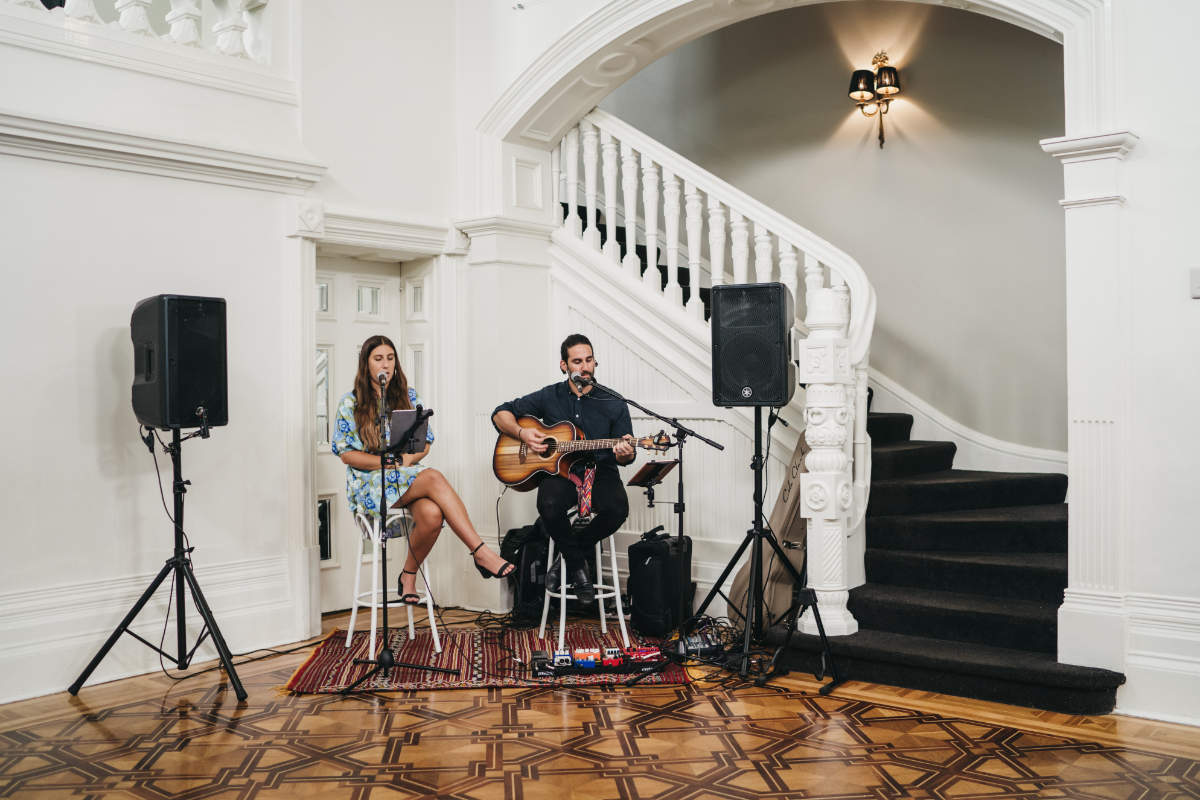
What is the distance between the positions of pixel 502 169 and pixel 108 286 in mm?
2349

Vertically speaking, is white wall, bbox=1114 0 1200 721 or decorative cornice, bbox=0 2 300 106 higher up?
decorative cornice, bbox=0 2 300 106

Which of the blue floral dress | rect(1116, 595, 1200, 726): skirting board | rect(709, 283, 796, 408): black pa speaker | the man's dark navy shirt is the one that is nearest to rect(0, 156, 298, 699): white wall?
the blue floral dress

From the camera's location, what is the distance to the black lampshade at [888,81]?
6.43 meters

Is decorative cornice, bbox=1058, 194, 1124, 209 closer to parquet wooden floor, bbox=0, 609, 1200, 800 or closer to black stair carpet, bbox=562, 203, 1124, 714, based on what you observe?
black stair carpet, bbox=562, 203, 1124, 714

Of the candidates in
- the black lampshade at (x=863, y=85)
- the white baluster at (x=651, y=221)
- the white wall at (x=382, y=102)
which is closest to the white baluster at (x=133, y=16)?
the white wall at (x=382, y=102)

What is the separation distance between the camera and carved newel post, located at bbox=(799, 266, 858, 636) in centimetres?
460

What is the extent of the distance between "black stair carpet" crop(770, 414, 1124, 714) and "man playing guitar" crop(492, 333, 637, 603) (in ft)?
3.21

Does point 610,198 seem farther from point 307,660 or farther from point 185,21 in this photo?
point 307,660

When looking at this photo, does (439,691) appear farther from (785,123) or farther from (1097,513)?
(785,123)

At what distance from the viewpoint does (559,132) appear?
6262 mm

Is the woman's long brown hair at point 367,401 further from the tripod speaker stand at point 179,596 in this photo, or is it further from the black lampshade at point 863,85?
the black lampshade at point 863,85

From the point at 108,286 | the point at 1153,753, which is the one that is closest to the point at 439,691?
the point at 108,286

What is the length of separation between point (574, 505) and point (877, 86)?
347cm

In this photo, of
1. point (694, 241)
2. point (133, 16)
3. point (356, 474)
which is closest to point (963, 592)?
point (694, 241)
